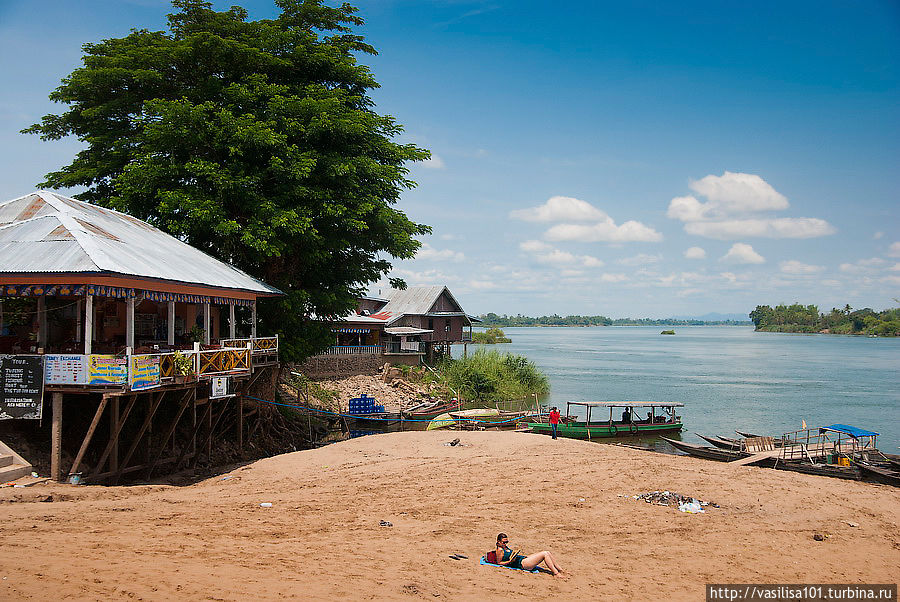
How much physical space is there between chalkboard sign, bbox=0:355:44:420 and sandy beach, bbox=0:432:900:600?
219 cm

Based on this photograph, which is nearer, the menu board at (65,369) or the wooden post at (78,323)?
the menu board at (65,369)

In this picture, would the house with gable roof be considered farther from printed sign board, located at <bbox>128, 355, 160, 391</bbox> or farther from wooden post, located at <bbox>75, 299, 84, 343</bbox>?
printed sign board, located at <bbox>128, 355, 160, 391</bbox>

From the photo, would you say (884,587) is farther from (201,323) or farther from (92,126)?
(92,126)

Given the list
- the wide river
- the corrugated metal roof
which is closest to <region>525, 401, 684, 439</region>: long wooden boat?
the wide river

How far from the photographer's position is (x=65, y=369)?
1432cm

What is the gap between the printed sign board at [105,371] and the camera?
14.3 meters

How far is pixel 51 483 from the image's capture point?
14.1 meters

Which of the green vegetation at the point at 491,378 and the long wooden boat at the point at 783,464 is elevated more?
the green vegetation at the point at 491,378

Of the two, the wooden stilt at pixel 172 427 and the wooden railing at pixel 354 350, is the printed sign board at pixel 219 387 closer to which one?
the wooden stilt at pixel 172 427

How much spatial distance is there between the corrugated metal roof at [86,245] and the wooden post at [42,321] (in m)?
1.90

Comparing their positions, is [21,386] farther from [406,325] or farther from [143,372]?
[406,325]

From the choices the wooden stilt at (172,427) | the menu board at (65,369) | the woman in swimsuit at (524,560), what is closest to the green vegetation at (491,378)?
the wooden stilt at (172,427)

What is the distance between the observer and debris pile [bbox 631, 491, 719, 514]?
14930 mm

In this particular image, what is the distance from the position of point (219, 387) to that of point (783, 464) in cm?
1920
